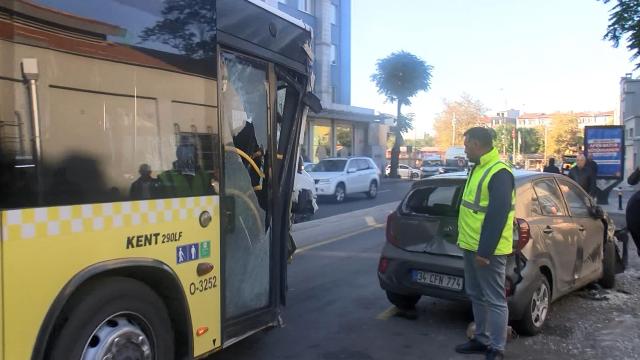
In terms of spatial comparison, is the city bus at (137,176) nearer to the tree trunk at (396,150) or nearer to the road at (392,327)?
the road at (392,327)

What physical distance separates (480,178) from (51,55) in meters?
3.20

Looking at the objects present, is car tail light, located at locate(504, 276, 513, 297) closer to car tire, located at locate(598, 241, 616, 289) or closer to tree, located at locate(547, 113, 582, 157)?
car tire, located at locate(598, 241, 616, 289)

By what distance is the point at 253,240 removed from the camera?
177 inches

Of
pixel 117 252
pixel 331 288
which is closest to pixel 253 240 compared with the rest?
pixel 117 252

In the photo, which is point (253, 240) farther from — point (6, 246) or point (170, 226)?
point (6, 246)

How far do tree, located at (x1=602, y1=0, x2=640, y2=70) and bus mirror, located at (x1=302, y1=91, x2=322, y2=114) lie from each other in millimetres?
11374

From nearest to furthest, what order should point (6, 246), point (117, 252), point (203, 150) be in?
point (6, 246)
point (117, 252)
point (203, 150)

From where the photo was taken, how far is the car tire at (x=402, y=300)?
6.04m

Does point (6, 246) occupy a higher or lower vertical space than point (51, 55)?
lower

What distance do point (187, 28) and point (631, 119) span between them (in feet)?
141

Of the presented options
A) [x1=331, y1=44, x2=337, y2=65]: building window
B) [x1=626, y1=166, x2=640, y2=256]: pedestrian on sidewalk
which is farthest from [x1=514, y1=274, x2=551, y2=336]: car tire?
[x1=331, y1=44, x2=337, y2=65]: building window

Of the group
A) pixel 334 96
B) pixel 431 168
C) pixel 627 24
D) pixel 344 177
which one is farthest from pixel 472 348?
pixel 431 168

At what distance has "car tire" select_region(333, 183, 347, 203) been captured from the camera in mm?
20564

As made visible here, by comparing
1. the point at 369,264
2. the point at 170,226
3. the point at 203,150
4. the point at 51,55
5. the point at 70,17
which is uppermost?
the point at 70,17
